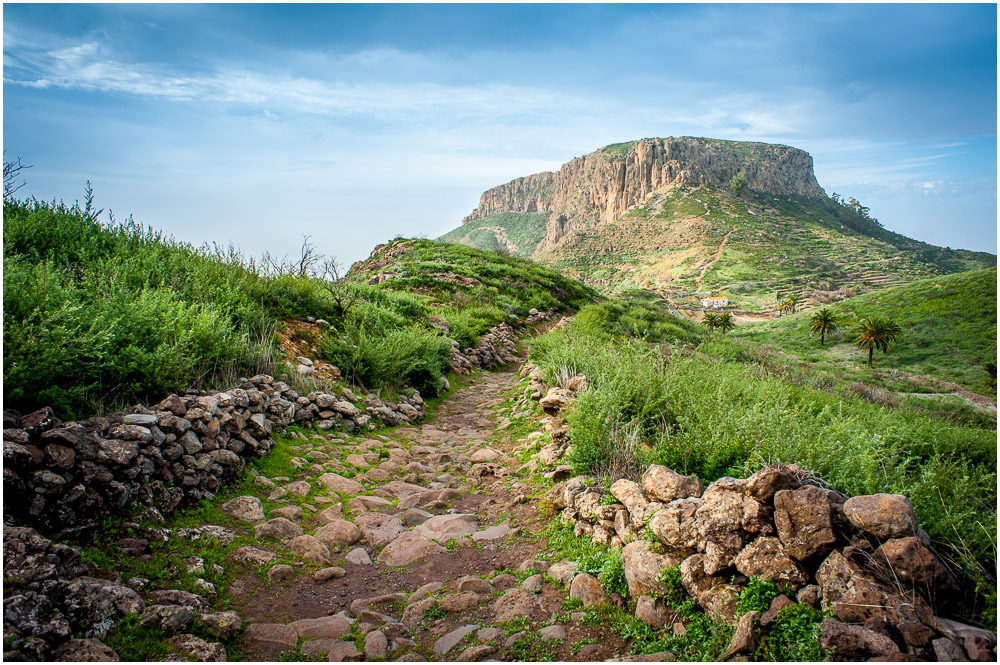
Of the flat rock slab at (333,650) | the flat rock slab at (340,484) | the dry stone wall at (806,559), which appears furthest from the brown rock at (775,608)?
the flat rock slab at (340,484)

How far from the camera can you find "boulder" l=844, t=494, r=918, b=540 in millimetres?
2309

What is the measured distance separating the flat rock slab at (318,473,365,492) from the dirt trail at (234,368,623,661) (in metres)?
0.07

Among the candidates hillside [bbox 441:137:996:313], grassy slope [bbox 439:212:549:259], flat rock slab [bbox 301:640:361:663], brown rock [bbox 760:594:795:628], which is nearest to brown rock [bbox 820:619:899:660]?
brown rock [bbox 760:594:795:628]

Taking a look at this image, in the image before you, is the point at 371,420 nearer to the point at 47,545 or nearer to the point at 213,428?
the point at 213,428

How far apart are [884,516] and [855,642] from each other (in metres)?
0.68

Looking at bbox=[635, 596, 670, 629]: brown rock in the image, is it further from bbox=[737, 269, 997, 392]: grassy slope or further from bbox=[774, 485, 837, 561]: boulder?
bbox=[737, 269, 997, 392]: grassy slope

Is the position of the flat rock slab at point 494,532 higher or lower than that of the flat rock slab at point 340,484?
lower

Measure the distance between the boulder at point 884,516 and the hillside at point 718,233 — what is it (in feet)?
119

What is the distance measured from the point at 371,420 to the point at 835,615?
560cm

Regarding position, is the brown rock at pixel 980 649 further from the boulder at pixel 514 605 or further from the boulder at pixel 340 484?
the boulder at pixel 340 484

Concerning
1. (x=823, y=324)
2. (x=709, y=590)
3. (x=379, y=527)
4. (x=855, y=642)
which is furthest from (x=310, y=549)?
(x=823, y=324)

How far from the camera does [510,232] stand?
16175 cm

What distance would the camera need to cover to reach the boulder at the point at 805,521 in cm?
239

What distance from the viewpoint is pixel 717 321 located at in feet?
147
